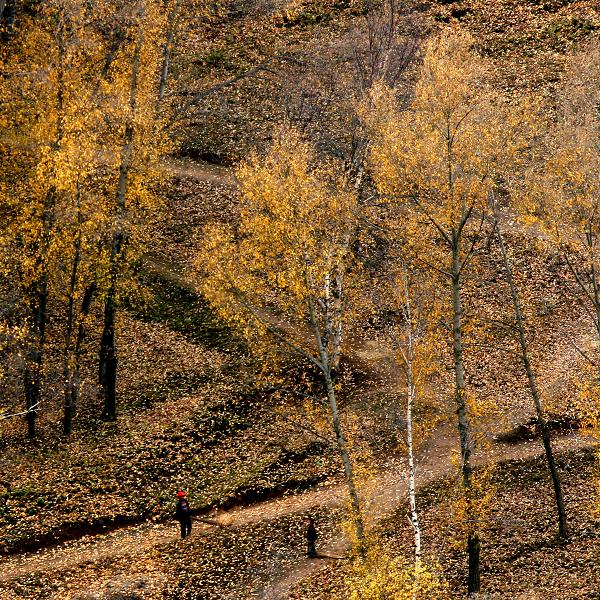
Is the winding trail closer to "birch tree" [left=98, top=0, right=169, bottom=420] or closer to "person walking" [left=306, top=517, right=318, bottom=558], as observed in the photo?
"person walking" [left=306, top=517, right=318, bottom=558]

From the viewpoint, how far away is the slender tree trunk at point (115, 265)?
2795 cm

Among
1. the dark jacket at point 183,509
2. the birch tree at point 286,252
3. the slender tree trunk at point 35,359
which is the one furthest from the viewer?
the slender tree trunk at point 35,359

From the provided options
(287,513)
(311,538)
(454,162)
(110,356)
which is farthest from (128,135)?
(311,538)

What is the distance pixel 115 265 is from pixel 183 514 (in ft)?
34.8

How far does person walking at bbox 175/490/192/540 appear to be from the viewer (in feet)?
81.0

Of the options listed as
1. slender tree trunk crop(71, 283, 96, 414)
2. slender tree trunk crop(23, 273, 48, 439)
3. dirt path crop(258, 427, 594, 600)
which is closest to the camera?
dirt path crop(258, 427, 594, 600)

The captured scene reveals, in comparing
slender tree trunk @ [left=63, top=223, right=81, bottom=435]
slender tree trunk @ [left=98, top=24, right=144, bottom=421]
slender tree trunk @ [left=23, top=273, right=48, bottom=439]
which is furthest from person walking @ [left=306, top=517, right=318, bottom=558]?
slender tree trunk @ [left=23, top=273, right=48, bottom=439]

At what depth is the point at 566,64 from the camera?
48.8 meters

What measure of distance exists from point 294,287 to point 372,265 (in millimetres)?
19455

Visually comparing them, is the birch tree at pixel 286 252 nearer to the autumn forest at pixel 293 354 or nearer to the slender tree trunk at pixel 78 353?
the autumn forest at pixel 293 354

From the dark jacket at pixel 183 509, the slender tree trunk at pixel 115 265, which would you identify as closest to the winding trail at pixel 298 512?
the dark jacket at pixel 183 509

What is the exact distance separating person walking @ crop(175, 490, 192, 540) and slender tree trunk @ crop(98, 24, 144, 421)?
21.3 feet

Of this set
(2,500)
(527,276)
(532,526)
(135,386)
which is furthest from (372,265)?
(2,500)

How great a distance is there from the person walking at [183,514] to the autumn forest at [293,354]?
0.08 metres
